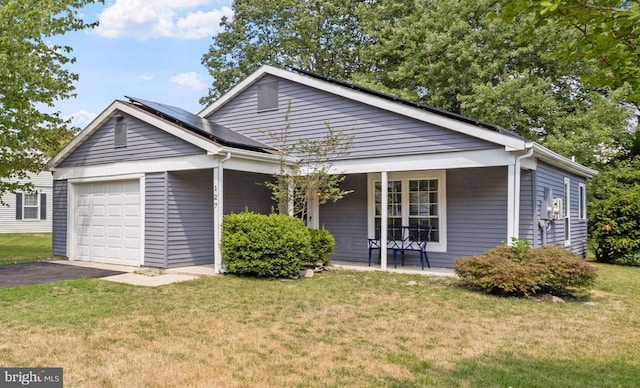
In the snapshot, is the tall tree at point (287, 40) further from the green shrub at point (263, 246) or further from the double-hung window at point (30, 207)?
the green shrub at point (263, 246)

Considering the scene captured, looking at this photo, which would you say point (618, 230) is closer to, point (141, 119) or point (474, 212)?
point (474, 212)

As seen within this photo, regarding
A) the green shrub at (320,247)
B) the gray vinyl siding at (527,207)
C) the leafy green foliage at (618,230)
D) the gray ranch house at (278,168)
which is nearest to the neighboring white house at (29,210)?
the gray ranch house at (278,168)

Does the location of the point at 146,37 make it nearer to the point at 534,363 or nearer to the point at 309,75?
the point at 309,75

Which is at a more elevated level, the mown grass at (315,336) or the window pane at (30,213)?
the window pane at (30,213)

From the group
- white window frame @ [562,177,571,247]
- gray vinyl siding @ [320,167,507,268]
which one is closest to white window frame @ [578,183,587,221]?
white window frame @ [562,177,571,247]

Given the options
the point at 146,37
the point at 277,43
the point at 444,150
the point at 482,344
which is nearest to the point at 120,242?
the point at 444,150

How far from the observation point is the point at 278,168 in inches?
440

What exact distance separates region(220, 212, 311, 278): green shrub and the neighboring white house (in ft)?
59.3

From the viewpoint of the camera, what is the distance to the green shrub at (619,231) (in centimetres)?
1409

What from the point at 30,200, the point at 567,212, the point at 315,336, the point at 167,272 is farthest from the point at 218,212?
the point at 30,200

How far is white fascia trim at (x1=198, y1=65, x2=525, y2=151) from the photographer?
29.9 ft

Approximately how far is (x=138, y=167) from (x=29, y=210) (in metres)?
16.7

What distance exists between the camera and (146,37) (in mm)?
19438

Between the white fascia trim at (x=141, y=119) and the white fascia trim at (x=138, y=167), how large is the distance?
0.29 meters
